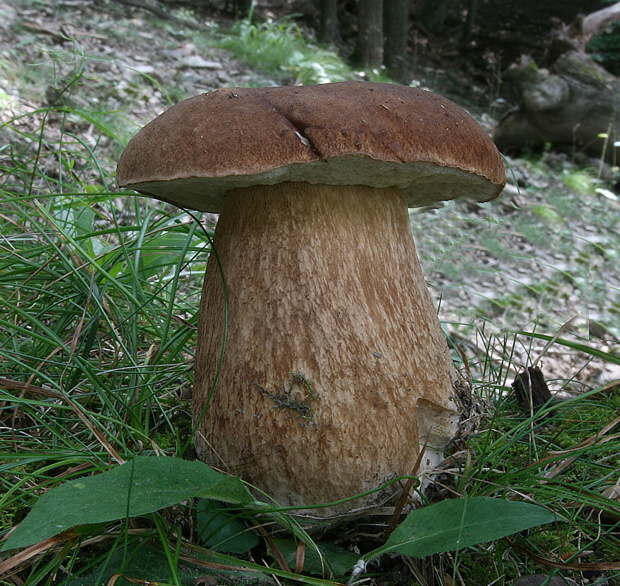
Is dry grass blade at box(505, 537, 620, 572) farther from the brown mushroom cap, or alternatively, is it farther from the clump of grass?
the clump of grass

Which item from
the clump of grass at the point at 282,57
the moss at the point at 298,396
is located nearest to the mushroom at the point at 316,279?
the moss at the point at 298,396

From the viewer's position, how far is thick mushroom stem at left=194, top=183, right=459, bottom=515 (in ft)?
4.05

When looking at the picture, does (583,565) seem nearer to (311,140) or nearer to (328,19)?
(311,140)

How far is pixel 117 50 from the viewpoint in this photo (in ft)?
17.6

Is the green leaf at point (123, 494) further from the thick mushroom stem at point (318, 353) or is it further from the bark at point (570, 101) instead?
the bark at point (570, 101)

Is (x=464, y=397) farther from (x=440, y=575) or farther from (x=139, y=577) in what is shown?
(x=139, y=577)

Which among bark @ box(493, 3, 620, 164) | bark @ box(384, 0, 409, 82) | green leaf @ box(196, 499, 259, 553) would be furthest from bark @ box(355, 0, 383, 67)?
green leaf @ box(196, 499, 259, 553)

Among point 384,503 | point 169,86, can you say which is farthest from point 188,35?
point 384,503

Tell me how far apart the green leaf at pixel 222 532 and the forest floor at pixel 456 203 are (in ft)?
4.25

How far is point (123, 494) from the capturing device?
94 centimetres

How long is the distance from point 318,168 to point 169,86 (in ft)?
13.9

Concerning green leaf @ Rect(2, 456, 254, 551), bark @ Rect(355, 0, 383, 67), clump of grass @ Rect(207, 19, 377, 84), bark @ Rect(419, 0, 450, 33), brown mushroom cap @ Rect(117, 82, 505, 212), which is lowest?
green leaf @ Rect(2, 456, 254, 551)

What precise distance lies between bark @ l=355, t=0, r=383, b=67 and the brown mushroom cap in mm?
6855

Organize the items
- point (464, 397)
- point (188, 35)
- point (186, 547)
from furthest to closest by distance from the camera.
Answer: point (188, 35), point (464, 397), point (186, 547)
